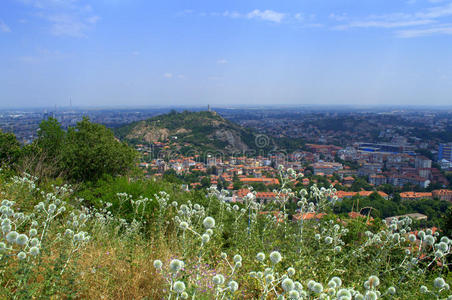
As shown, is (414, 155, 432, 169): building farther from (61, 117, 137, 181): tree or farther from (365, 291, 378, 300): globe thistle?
(365, 291, 378, 300): globe thistle

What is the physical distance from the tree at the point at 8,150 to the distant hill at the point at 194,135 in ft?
100

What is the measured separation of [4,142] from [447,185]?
27519 mm

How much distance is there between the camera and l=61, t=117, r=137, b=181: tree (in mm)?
11195

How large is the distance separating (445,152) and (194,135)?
38.3m

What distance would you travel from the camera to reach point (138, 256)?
3.37 metres

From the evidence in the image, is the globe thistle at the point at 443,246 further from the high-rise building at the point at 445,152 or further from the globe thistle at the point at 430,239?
the high-rise building at the point at 445,152

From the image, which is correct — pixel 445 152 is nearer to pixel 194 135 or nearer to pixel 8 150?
pixel 194 135

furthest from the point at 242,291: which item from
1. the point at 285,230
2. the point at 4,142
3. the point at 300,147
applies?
the point at 300,147

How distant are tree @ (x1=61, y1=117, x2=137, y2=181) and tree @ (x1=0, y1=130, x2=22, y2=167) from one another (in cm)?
156

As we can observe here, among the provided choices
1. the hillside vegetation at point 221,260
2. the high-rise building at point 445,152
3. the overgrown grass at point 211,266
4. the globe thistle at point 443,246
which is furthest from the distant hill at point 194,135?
the globe thistle at point 443,246

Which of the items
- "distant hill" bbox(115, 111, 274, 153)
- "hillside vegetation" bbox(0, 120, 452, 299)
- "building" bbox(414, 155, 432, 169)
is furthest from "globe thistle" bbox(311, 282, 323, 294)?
"distant hill" bbox(115, 111, 274, 153)

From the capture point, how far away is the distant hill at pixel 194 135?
47091 mm

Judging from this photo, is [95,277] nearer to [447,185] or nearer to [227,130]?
[447,185]

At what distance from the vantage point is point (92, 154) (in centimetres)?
1132
